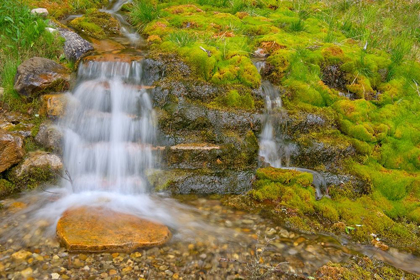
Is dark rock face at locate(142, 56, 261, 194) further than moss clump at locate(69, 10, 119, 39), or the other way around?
moss clump at locate(69, 10, 119, 39)

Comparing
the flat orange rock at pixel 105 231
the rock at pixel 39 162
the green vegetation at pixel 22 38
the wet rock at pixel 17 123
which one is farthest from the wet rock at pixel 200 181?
the green vegetation at pixel 22 38

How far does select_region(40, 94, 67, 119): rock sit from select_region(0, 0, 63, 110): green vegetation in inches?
49.2

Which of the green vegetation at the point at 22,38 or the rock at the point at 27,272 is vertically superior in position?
the green vegetation at the point at 22,38

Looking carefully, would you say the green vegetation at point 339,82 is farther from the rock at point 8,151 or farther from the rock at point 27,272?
the rock at point 8,151

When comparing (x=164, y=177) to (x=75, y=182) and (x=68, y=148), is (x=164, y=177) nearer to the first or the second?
(x=75, y=182)

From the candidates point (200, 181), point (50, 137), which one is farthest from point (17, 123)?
point (200, 181)

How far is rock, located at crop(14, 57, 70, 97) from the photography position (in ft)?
18.3

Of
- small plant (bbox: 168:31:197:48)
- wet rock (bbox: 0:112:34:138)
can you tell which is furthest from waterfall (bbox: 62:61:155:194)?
small plant (bbox: 168:31:197:48)

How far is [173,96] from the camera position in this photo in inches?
219

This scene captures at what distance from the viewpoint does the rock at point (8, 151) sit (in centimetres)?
455

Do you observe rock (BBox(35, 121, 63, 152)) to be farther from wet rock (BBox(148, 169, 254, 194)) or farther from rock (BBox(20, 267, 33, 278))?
rock (BBox(20, 267, 33, 278))

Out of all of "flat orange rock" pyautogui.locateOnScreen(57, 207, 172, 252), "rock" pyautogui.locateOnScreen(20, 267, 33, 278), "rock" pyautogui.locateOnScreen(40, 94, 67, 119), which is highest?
"rock" pyautogui.locateOnScreen(40, 94, 67, 119)

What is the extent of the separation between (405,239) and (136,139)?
4.59 meters

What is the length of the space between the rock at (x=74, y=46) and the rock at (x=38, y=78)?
0.83 m
